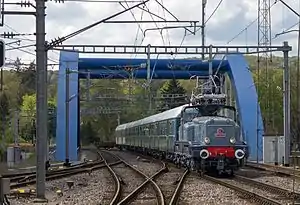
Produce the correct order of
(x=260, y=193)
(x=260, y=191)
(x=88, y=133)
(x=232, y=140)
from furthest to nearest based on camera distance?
(x=88, y=133) < (x=232, y=140) < (x=260, y=191) < (x=260, y=193)

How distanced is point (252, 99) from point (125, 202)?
3512cm

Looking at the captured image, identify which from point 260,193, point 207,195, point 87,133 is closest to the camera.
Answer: point 207,195

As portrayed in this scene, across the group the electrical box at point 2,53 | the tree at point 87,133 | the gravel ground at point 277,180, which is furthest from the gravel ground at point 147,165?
the tree at point 87,133

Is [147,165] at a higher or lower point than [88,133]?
lower

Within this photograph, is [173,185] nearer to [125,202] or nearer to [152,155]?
[125,202]

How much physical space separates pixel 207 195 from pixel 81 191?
4.93 meters

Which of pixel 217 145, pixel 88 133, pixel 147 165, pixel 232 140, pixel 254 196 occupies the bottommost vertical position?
pixel 147 165

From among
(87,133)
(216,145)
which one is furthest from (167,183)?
(87,133)

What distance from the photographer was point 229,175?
3127cm

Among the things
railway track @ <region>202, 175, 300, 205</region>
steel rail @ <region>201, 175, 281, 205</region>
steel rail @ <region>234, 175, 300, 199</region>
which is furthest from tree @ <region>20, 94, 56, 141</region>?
steel rail @ <region>201, 175, 281, 205</region>

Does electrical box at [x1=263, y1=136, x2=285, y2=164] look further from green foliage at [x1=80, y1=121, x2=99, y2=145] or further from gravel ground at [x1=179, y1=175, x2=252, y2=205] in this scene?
green foliage at [x1=80, y1=121, x2=99, y2=145]

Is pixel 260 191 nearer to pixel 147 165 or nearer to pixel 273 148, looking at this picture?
pixel 147 165

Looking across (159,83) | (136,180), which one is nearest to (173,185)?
(136,180)

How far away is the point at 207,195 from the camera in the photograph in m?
21.6
